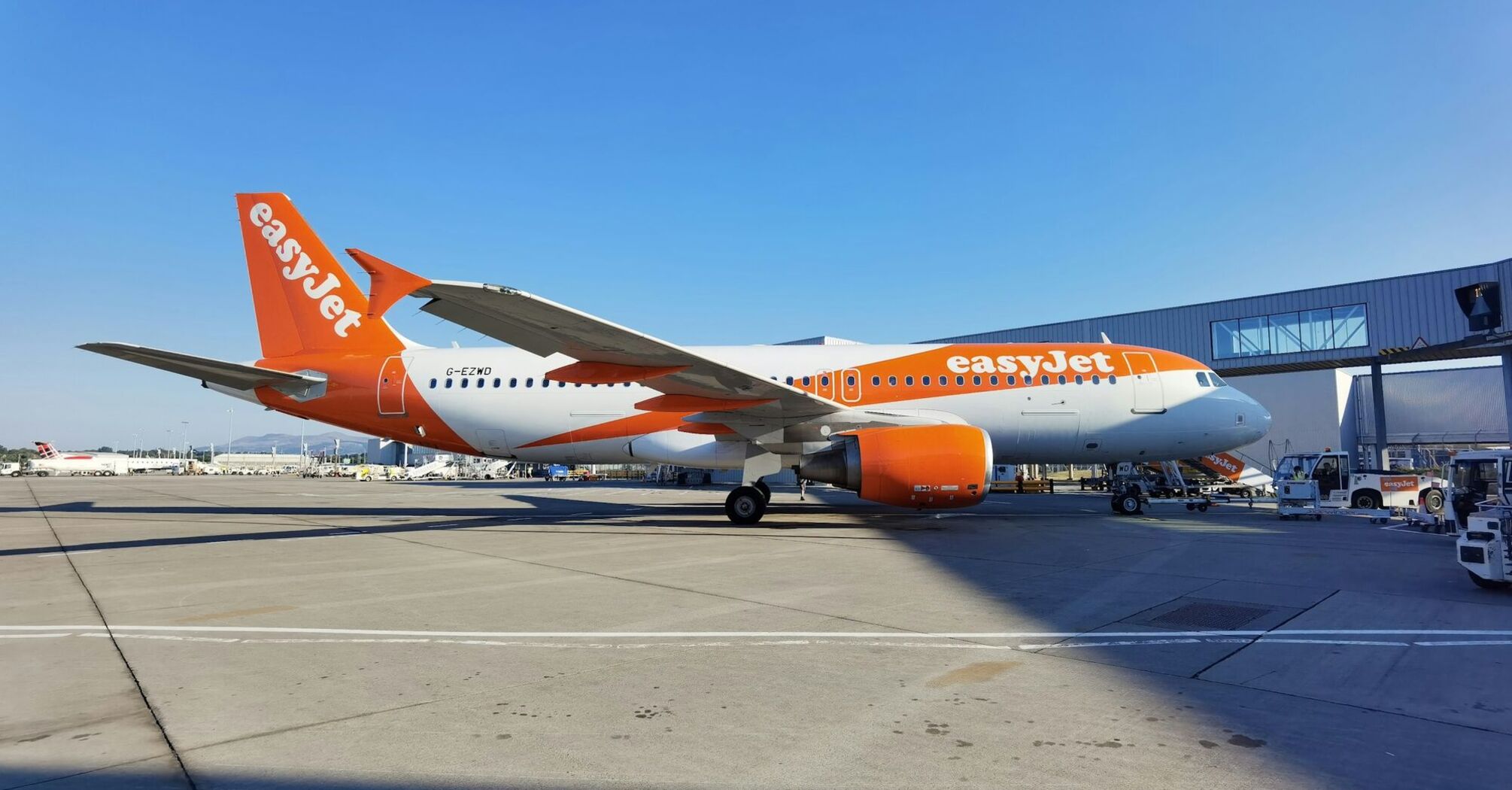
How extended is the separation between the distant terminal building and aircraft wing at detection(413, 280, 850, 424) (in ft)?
78.0

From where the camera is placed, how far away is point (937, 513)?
1655 centimetres

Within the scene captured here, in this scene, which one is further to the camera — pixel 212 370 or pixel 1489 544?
pixel 212 370

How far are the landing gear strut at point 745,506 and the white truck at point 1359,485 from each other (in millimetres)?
12819

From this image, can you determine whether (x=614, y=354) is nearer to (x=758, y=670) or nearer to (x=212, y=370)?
(x=758, y=670)

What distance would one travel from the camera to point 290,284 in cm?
1545

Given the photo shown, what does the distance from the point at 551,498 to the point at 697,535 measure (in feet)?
45.6

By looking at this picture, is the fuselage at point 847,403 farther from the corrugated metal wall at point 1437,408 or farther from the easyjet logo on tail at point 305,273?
the corrugated metal wall at point 1437,408

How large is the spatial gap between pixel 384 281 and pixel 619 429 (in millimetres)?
7708

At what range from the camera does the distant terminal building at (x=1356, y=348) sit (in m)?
24.6

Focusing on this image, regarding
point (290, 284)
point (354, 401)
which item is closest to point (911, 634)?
point (354, 401)

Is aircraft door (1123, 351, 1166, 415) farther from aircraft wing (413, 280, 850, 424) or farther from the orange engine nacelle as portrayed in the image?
aircraft wing (413, 280, 850, 424)

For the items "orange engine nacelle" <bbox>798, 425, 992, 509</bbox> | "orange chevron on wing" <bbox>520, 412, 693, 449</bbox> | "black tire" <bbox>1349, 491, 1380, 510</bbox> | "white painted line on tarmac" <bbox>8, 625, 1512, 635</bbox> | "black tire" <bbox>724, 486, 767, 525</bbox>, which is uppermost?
"orange chevron on wing" <bbox>520, 412, 693, 449</bbox>

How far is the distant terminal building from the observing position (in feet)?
80.7

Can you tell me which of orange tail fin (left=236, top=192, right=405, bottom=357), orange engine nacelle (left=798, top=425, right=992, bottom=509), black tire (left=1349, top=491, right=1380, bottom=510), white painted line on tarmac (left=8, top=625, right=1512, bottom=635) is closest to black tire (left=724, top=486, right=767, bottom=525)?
orange engine nacelle (left=798, top=425, right=992, bottom=509)
